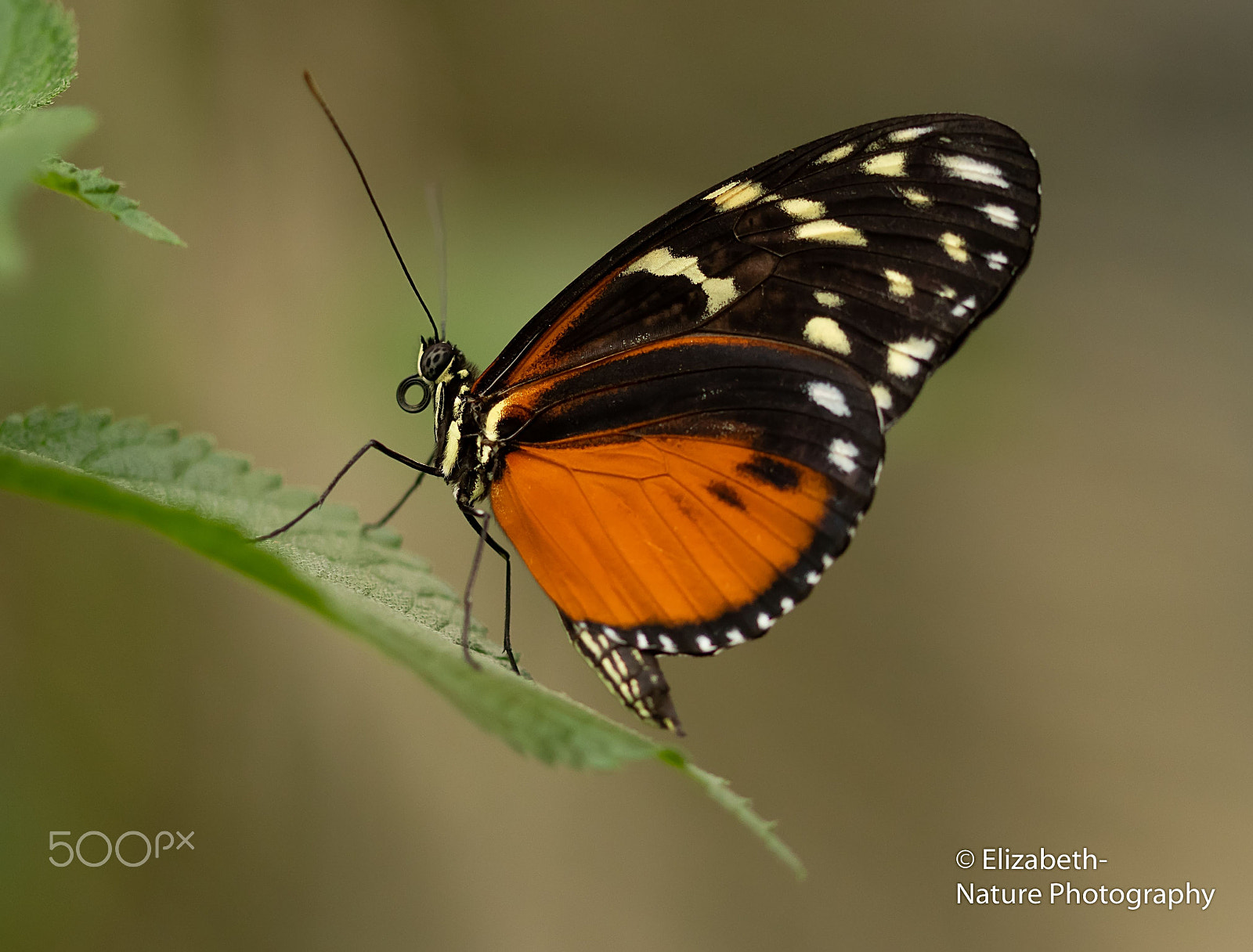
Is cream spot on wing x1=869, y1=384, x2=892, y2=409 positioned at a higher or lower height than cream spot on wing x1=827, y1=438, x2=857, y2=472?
higher

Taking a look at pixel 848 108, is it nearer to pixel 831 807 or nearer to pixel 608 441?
pixel 831 807

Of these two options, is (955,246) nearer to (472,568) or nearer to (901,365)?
(901,365)

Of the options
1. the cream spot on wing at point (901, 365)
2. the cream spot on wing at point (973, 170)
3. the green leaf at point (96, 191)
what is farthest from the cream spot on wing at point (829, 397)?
the green leaf at point (96, 191)

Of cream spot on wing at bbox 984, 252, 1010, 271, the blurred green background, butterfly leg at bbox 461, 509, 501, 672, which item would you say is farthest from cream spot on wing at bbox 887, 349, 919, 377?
the blurred green background

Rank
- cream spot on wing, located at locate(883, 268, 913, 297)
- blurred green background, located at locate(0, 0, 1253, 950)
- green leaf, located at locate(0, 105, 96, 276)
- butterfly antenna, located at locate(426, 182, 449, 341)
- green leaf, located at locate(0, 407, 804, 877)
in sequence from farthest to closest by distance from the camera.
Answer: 1. blurred green background, located at locate(0, 0, 1253, 950)
2. butterfly antenna, located at locate(426, 182, 449, 341)
3. cream spot on wing, located at locate(883, 268, 913, 297)
4. green leaf, located at locate(0, 407, 804, 877)
5. green leaf, located at locate(0, 105, 96, 276)

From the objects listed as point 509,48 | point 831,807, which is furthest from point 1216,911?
point 509,48

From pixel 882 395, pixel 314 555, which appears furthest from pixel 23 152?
pixel 882 395

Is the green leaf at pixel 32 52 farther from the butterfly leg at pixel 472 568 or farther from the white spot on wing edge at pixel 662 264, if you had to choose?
the white spot on wing edge at pixel 662 264

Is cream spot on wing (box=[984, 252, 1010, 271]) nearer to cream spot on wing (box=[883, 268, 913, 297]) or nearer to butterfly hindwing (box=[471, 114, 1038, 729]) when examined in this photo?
butterfly hindwing (box=[471, 114, 1038, 729])
